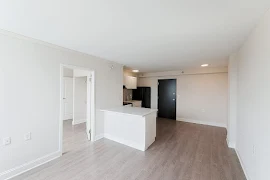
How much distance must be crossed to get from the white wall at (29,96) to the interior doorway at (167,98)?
172 inches

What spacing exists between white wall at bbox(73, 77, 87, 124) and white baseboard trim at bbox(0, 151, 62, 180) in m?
2.77

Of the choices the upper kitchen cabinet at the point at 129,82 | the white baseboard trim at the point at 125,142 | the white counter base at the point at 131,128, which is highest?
the upper kitchen cabinet at the point at 129,82

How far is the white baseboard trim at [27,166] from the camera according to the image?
2053 millimetres

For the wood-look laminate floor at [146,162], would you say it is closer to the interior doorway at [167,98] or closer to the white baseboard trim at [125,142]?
the white baseboard trim at [125,142]

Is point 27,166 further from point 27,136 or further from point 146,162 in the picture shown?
point 146,162

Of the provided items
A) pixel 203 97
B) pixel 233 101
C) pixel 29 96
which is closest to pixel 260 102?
pixel 233 101

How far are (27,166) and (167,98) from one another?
5394 millimetres

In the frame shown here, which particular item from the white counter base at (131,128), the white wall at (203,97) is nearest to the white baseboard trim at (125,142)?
the white counter base at (131,128)

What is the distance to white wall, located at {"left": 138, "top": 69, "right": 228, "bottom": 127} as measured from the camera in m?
5.05

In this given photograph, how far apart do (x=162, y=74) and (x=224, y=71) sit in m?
2.40

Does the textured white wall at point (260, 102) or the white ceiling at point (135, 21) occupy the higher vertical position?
the white ceiling at point (135, 21)

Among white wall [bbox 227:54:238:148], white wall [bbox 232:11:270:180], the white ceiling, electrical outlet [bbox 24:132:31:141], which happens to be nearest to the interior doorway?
white wall [bbox 227:54:238:148]

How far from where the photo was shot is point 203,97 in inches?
214

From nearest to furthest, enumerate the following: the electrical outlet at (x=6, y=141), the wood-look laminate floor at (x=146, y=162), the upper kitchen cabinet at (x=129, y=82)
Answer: the electrical outlet at (x=6, y=141)
the wood-look laminate floor at (x=146, y=162)
the upper kitchen cabinet at (x=129, y=82)
